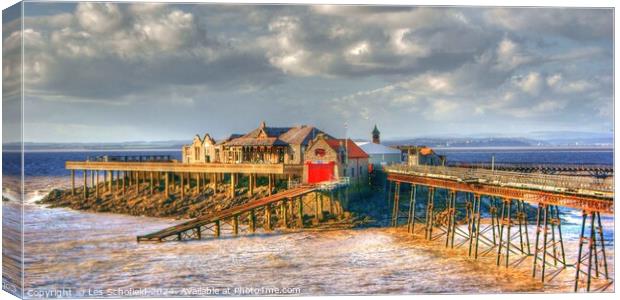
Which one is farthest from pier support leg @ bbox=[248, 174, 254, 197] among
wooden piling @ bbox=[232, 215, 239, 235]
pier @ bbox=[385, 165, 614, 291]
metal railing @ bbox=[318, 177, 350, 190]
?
pier @ bbox=[385, 165, 614, 291]

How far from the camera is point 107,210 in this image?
167 feet

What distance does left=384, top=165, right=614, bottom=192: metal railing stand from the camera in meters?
29.0

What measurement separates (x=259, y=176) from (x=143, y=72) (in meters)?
14.0

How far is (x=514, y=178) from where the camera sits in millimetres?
33625

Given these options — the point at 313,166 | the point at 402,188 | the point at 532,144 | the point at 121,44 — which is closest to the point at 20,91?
the point at 121,44

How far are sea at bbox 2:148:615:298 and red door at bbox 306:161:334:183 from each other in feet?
15.3

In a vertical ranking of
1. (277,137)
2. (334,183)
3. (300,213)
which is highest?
(277,137)

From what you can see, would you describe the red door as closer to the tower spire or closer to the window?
the tower spire

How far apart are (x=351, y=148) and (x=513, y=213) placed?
12.3 m

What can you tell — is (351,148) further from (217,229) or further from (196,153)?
(196,153)

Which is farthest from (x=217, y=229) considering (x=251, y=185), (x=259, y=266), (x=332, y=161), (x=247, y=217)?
(x=332, y=161)

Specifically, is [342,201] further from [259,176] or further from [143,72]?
[143,72]

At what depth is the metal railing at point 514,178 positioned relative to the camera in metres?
29.0

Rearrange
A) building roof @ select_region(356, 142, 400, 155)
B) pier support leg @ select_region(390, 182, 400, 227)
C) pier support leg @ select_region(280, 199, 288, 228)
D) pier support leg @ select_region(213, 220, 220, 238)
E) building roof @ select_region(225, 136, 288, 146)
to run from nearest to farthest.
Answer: pier support leg @ select_region(213, 220, 220, 238) → pier support leg @ select_region(280, 199, 288, 228) → pier support leg @ select_region(390, 182, 400, 227) → building roof @ select_region(356, 142, 400, 155) → building roof @ select_region(225, 136, 288, 146)
